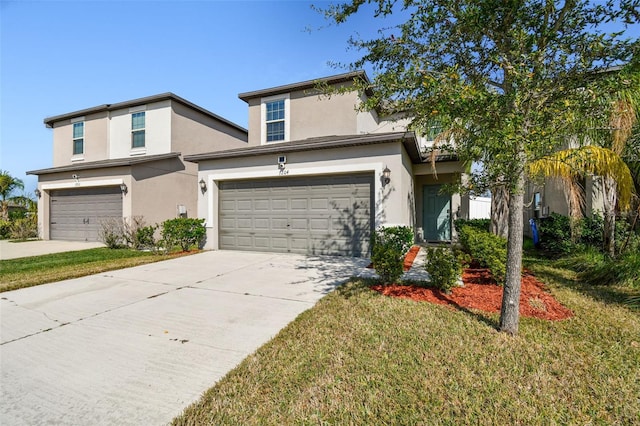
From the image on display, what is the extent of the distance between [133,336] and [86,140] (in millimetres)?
16709

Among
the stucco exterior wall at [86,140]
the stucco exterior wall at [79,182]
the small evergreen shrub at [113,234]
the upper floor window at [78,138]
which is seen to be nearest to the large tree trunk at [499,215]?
the stucco exterior wall at [79,182]

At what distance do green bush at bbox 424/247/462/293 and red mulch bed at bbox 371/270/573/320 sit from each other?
16cm

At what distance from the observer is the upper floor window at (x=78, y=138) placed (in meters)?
15.8

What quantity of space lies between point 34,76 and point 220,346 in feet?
40.1

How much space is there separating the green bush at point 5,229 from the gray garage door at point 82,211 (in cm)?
329

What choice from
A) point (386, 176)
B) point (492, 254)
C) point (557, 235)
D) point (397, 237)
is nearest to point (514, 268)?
point (492, 254)

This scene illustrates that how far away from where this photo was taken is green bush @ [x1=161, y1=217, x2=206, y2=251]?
9.98 metres

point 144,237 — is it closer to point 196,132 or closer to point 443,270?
point 196,132

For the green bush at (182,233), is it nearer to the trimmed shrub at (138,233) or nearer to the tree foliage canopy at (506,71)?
the trimmed shrub at (138,233)

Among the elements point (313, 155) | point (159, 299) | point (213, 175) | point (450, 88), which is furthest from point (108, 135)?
point (450, 88)

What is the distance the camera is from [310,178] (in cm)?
936

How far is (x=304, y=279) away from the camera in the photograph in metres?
6.41

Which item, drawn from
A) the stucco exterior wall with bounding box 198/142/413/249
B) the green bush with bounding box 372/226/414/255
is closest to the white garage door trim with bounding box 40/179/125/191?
the stucco exterior wall with bounding box 198/142/413/249

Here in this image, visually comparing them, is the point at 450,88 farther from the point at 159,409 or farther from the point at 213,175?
the point at 213,175
